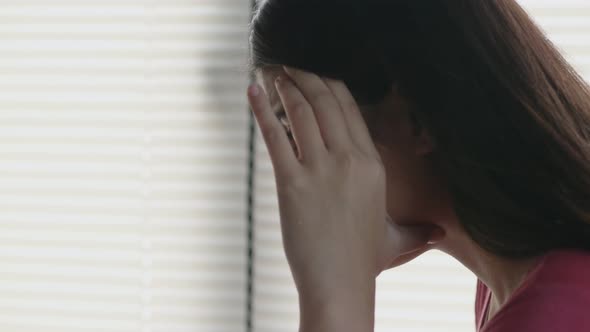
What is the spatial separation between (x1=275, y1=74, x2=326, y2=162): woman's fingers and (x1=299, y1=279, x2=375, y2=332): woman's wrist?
15 cm

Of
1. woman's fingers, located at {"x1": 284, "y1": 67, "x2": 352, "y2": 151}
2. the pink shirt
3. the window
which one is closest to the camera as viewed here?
the pink shirt

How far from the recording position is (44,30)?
5.51ft

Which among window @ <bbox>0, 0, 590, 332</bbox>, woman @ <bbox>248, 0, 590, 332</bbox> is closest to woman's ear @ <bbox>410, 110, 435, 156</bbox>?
woman @ <bbox>248, 0, 590, 332</bbox>

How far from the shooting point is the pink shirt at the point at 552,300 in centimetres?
68

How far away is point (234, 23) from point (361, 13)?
83 centimetres

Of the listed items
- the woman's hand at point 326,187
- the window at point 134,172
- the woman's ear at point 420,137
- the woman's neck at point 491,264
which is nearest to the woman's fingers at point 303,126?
the woman's hand at point 326,187

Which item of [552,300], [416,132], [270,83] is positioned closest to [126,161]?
[270,83]

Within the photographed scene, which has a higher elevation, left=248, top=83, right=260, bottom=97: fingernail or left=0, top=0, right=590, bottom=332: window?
left=248, top=83, right=260, bottom=97: fingernail

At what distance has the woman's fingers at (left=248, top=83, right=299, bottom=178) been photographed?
0.81 metres

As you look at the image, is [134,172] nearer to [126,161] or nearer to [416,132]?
[126,161]

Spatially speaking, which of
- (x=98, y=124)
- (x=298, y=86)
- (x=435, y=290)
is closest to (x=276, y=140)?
(x=298, y=86)

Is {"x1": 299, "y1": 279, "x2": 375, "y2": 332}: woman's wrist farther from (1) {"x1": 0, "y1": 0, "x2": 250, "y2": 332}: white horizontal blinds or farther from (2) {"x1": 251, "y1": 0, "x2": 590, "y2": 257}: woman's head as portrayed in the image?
(1) {"x1": 0, "y1": 0, "x2": 250, "y2": 332}: white horizontal blinds

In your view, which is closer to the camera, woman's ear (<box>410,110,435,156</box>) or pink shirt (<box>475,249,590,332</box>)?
pink shirt (<box>475,249,590,332</box>)

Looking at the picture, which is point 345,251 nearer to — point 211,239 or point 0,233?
point 211,239
